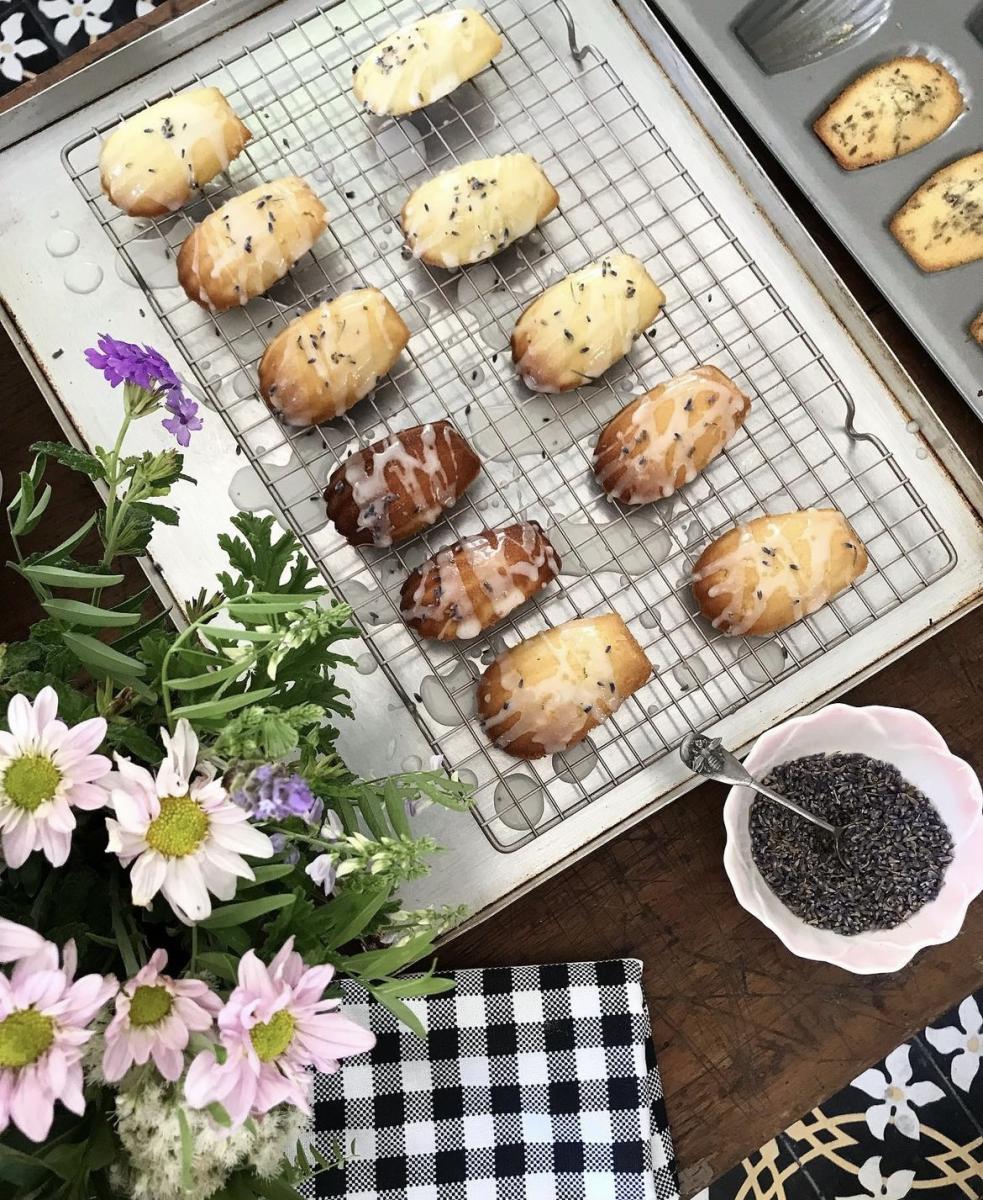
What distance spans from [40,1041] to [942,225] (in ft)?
4.26

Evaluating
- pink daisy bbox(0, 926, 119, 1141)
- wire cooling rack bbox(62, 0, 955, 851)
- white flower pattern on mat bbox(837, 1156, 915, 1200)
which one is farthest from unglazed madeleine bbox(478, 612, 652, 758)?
white flower pattern on mat bbox(837, 1156, 915, 1200)

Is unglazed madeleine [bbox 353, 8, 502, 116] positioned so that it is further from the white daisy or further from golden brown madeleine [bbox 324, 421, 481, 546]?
the white daisy

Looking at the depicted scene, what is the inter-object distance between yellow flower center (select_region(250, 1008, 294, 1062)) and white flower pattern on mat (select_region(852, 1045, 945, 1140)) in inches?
57.0

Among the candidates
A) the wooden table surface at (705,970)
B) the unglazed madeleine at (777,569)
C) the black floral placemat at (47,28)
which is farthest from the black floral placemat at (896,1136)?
the black floral placemat at (47,28)

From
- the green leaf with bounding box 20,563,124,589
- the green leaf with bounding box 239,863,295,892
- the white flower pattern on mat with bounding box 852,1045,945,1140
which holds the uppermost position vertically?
the green leaf with bounding box 20,563,124,589

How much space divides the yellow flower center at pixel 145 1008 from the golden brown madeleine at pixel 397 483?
69cm

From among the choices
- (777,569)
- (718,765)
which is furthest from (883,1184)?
(777,569)

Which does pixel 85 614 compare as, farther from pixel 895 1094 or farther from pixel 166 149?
pixel 895 1094

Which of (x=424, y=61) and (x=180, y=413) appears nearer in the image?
(x=180, y=413)

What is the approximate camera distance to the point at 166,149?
4.17 feet

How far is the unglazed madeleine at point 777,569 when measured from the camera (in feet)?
4.05

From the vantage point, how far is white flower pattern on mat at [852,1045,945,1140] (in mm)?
1786

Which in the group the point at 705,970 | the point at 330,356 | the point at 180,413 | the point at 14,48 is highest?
the point at 14,48

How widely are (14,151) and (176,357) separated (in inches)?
12.8
